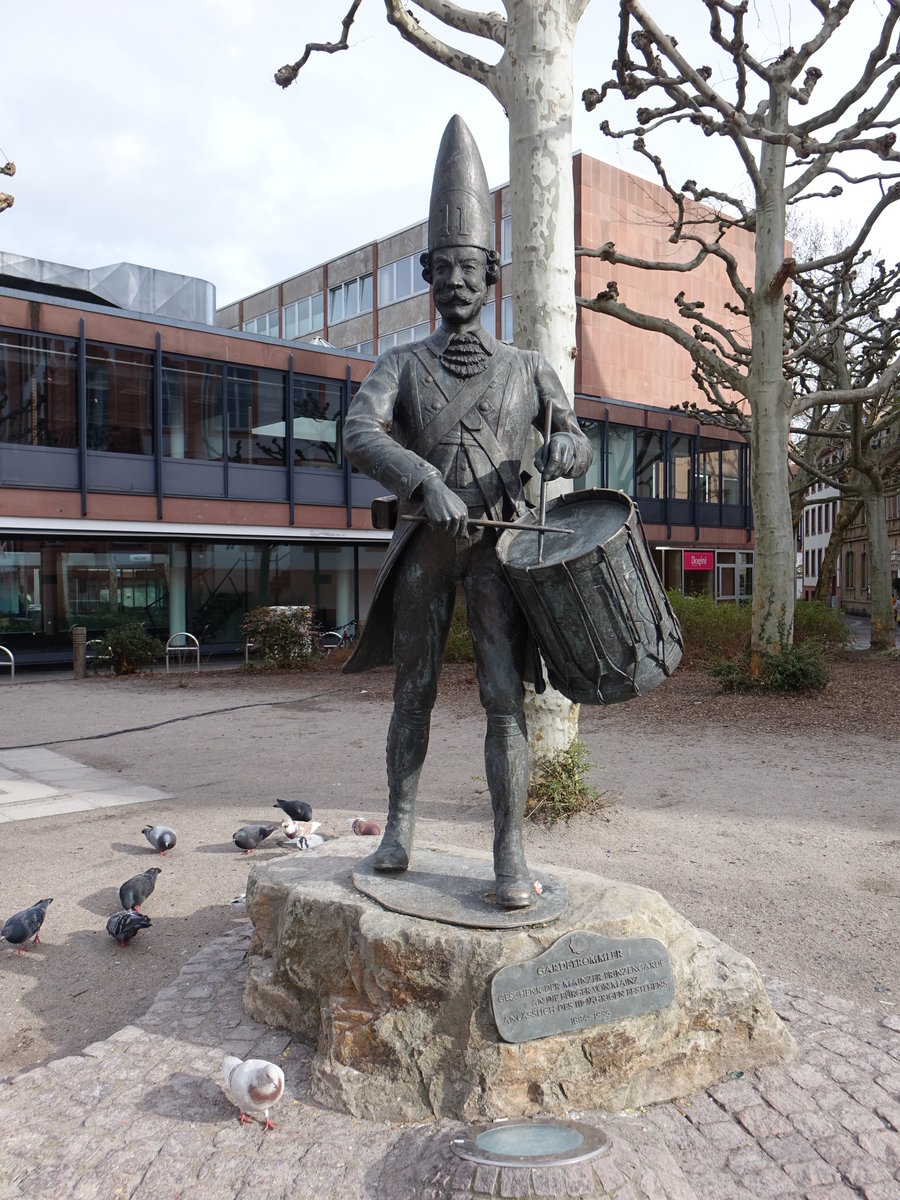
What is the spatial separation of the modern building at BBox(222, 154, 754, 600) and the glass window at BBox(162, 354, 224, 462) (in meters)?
9.05

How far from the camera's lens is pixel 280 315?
42562 millimetres

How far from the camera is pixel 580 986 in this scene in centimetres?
290

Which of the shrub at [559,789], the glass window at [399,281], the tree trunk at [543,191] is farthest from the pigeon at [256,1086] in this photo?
the glass window at [399,281]

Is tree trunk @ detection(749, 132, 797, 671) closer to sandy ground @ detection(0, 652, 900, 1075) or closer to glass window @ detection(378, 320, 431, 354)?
sandy ground @ detection(0, 652, 900, 1075)

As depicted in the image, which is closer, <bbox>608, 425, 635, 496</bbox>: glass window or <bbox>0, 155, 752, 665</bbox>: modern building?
<bbox>0, 155, 752, 665</bbox>: modern building

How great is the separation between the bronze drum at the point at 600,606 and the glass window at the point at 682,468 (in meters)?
24.5

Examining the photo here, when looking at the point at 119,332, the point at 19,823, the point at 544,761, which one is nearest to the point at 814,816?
the point at 544,761

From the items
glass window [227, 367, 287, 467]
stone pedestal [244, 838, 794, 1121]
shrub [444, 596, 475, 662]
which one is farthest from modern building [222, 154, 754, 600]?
stone pedestal [244, 838, 794, 1121]

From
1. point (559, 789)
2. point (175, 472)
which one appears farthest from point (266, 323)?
point (559, 789)

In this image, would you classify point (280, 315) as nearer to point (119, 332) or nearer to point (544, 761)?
point (119, 332)

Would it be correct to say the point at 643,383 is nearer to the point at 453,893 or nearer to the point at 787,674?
the point at 787,674

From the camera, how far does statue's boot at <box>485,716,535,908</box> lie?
3250mm

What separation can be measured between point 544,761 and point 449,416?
3637 millimetres

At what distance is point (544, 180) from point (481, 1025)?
543 centimetres
